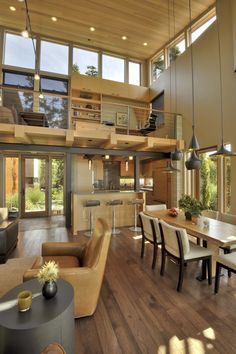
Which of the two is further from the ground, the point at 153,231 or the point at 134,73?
the point at 134,73

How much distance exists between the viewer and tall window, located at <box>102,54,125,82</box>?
28.0 ft

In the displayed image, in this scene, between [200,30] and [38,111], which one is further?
[200,30]

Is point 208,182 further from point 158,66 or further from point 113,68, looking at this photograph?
point 113,68

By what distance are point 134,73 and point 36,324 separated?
995 centimetres

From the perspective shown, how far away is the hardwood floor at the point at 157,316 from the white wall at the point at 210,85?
9.55 feet

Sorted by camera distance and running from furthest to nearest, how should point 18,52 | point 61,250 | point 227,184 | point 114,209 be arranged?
point 18,52
point 114,209
point 227,184
point 61,250

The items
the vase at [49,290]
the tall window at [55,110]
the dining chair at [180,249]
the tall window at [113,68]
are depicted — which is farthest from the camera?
the tall window at [113,68]

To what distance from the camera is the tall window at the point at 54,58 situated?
299 inches

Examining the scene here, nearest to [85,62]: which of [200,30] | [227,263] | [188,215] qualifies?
[200,30]

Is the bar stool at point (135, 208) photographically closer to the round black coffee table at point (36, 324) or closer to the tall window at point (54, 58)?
the round black coffee table at point (36, 324)

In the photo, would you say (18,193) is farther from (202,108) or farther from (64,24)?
(202,108)

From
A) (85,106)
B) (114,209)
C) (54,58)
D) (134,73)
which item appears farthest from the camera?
(134,73)

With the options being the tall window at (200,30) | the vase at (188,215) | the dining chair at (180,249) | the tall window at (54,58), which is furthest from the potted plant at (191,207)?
the tall window at (54,58)

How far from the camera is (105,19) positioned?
21.6 ft
